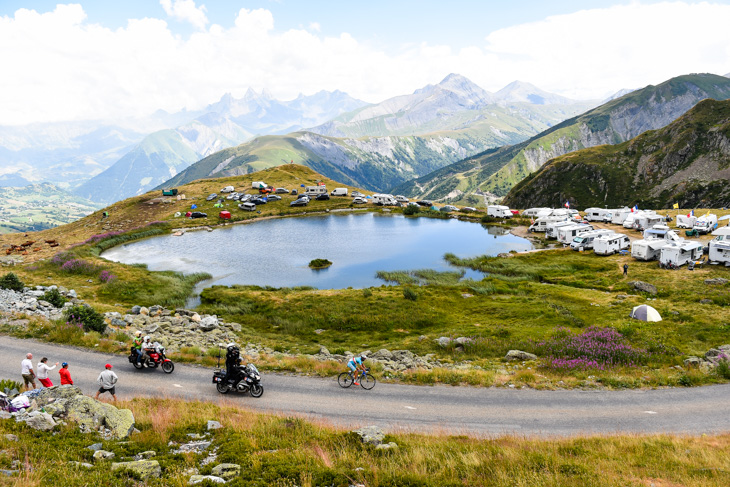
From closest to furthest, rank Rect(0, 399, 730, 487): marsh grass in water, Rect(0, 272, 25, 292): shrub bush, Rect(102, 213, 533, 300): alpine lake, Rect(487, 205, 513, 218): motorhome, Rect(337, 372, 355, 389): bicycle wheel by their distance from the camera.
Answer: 1. Rect(0, 399, 730, 487): marsh grass in water
2. Rect(337, 372, 355, 389): bicycle wheel
3. Rect(0, 272, 25, 292): shrub bush
4. Rect(102, 213, 533, 300): alpine lake
5. Rect(487, 205, 513, 218): motorhome

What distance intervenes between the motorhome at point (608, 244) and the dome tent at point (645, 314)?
36.2 meters

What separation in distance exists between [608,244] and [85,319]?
81965 millimetres

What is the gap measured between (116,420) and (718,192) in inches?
7400

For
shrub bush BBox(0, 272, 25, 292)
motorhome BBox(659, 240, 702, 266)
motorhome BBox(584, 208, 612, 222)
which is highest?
motorhome BBox(584, 208, 612, 222)

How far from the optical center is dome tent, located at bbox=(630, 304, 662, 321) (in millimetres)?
39562

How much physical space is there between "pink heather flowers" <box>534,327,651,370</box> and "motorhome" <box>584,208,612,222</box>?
81.1 meters

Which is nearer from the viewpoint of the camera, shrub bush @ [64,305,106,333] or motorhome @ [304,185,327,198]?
shrub bush @ [64,305,106,333]

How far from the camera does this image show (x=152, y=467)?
1319 cm

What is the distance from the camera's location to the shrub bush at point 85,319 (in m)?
34.2

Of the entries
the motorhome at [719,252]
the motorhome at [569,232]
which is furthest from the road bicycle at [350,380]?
the motorhome at [569,232]

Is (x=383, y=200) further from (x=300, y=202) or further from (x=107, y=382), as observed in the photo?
(x=107, y=382)

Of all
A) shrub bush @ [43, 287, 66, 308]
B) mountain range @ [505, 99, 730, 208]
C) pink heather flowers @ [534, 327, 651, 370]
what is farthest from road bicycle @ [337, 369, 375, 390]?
mountain range @ [505, 99, 730, 208]

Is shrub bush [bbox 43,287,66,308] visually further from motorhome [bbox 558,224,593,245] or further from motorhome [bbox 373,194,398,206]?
motorhome [bbox 373,194,398,206]

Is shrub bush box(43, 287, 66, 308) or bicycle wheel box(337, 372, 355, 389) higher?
shrub bush box(43, 287, 66, 308)
